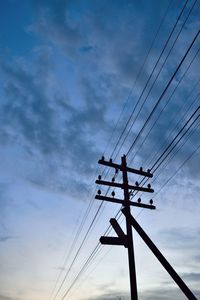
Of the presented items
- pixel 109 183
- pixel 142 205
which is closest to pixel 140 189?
pixel 142 205

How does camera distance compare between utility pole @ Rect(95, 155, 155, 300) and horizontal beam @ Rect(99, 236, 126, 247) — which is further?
horizontal beam @ Rect(99, 236, 126, 247)

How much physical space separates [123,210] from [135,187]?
5.64ft

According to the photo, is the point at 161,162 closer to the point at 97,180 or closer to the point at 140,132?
the point at 140,132

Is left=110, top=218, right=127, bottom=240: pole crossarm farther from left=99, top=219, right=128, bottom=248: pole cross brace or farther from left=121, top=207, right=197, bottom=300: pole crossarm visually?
left=121, top=207, right=197, bottom=300: pole crossarm

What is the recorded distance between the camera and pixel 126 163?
55.1 feet

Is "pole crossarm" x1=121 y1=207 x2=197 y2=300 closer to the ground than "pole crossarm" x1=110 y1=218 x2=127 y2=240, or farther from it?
closer to the ground

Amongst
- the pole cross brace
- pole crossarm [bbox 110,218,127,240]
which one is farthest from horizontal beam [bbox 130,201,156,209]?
the pole cross brace

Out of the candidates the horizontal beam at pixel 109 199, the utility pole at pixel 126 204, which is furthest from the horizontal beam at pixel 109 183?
the horizontal beam at pixel 109 199

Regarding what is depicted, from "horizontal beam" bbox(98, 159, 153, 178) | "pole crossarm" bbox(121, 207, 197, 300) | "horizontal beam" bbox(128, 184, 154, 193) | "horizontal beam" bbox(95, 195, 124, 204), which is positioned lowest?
"pole crossarm" bbox(121, 207, 197, 300)

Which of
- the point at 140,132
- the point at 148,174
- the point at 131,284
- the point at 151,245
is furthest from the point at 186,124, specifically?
the point at 131,284

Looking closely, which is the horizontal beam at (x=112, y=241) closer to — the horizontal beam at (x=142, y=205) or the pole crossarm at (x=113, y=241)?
the pole crossarm at (x=113, y=241)

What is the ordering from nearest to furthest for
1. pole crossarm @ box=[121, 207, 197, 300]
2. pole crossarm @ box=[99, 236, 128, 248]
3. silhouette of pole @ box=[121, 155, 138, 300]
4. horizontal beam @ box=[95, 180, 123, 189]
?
pole crossarm @ box=[121, 207, 197, 300] → silhouette of pole @ box=[121, 155, 138, 300] → pole crossarm @ box=[99, 236, 128, 248] → horizontal beam @ box=[95, 180, 123, 189]

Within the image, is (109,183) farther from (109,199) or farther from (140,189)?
(140,189)

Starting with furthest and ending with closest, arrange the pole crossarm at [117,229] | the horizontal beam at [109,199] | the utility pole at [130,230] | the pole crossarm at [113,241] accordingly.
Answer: the horizontal beam at [109,199], the pole crossarm at [117,229], the pole crossarm at [113,241], the utility pole at [130,230]
